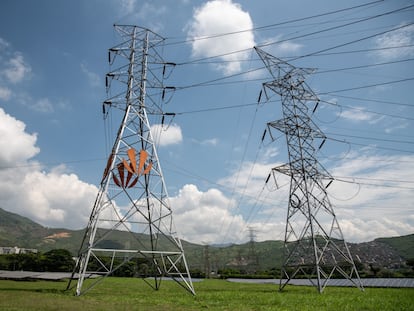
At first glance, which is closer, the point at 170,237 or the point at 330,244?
the point at 170,237

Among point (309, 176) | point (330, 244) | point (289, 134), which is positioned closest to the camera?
point (330, 244)

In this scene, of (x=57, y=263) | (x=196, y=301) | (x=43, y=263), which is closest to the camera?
(x=196, y=301)

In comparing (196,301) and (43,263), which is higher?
(43,263)

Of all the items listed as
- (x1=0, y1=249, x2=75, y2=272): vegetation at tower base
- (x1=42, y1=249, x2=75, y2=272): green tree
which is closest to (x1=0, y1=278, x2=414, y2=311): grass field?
(x1=42, y1=249, x2=75, y2=272): green tree

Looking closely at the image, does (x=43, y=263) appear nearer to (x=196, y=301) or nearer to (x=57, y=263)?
(x=57, y=263)

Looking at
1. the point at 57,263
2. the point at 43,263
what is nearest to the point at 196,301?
the point at 57,263

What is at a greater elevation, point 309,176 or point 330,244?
point 309,176

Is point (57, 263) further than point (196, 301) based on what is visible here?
Yes

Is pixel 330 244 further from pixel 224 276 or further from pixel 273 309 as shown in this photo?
pixel 224 276

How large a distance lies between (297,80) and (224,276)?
226ft

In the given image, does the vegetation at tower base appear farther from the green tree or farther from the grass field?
the grass field

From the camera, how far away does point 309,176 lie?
2788 cm

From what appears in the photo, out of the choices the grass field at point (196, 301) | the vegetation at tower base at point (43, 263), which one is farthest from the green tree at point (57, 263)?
the grass field at point (196, 301)

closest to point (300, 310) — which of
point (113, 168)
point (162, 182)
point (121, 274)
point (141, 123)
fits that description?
point (162, 182)
